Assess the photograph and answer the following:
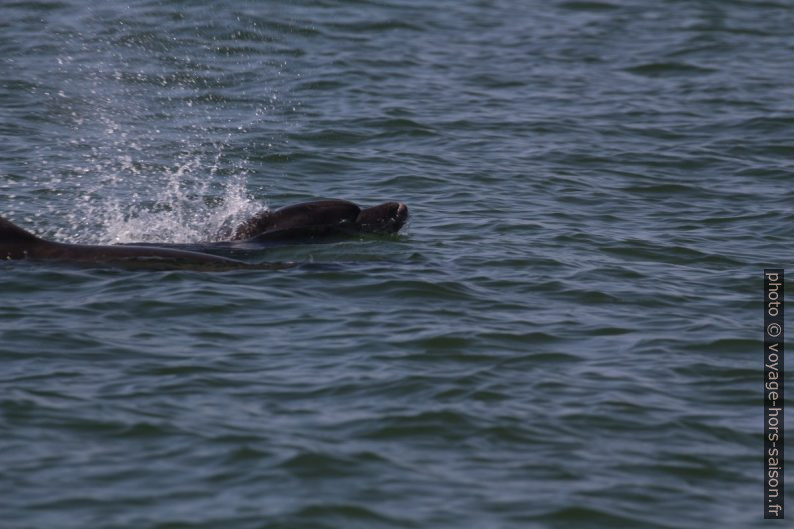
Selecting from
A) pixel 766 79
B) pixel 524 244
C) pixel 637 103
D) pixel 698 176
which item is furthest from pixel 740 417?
pixel 766 79

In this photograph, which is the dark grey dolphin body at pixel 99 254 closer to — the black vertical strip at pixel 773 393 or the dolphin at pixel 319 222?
the dolphin at pixel 319 222

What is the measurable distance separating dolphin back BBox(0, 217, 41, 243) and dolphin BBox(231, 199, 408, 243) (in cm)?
175

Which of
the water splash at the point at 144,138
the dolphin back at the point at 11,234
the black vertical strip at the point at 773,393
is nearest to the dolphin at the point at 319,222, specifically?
the water splash at the point at 144,138

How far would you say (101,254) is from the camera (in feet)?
31.7

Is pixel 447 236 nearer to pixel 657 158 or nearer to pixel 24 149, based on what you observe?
pixel 657 158

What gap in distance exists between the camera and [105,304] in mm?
8852

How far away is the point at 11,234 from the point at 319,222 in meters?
2.38

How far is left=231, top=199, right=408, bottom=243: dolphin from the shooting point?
1066cm

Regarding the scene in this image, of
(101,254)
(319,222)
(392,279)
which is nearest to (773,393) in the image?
(392,279)

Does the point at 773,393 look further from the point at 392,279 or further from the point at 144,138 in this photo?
the point at 144,138

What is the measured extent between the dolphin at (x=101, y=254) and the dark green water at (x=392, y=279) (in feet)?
0.44

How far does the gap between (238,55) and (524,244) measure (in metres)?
8.06

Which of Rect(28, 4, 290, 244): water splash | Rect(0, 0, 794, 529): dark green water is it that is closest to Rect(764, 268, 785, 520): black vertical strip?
Rect(0, 0, 794, 529): dark green water

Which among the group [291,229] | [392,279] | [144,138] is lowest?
[392,279]
